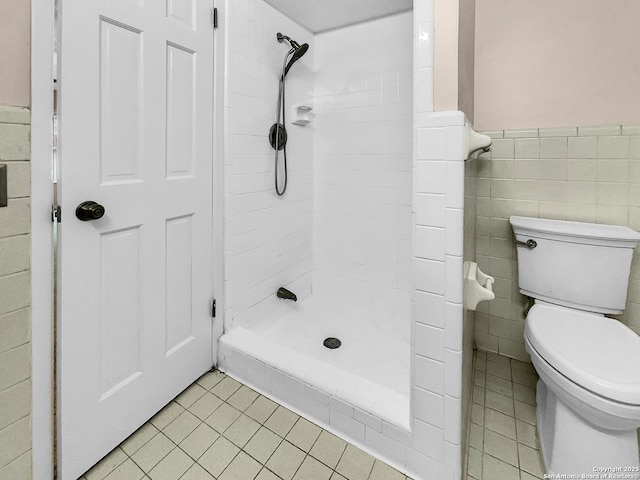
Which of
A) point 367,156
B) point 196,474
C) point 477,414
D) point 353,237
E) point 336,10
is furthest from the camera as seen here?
point 353,237

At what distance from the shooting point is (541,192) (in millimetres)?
1742

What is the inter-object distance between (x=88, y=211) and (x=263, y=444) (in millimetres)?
1053

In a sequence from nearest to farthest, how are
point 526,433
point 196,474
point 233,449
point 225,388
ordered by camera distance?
point 196,474 < point 233,449 < point 526,433 < point 225,388

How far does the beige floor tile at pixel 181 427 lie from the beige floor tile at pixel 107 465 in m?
0.16

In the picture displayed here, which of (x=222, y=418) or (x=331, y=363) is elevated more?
(x=331, y=363)

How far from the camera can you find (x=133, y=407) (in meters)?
1.34

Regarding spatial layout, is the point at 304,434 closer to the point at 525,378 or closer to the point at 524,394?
the point at 524,394

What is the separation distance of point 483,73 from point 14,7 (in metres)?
1.91

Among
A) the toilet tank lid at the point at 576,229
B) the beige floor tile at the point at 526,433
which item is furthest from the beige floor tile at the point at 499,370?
the toilet tank lid at the point at 576,229

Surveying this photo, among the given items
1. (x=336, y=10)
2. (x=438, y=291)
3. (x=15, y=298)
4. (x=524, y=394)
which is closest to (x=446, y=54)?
(x=438, y=291)

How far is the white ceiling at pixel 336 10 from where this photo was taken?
187 cm

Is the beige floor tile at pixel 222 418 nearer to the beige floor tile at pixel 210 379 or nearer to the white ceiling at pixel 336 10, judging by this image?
the beige floor tile at pixel 210 379

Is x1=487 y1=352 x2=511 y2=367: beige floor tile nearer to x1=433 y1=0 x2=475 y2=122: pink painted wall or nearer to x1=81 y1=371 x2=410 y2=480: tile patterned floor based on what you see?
x1=81 y1=371 x2=410 y2=480: tile patterned floor

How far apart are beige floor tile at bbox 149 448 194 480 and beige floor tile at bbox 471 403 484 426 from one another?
3.81 ft
